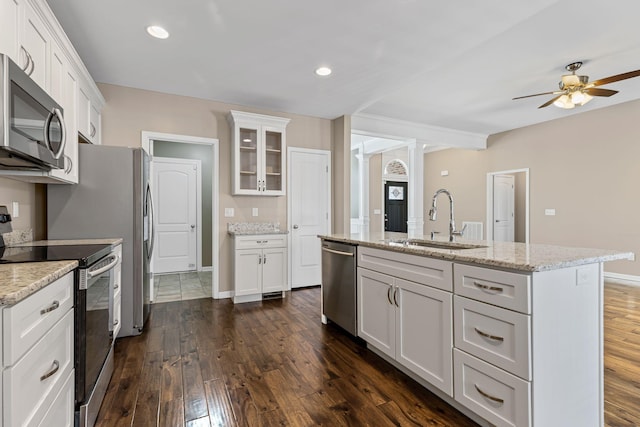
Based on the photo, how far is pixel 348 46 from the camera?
9.11 ft

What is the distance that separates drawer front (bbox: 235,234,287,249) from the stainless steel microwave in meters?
2.14

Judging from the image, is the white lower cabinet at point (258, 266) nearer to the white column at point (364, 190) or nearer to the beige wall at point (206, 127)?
the beige wall at point (206, 127)

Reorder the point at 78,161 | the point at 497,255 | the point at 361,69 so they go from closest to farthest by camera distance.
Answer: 1. the point at 497,255
2. the point at 78,161
3. the point at 361,69

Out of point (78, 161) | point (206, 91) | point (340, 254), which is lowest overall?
point (340, 254)

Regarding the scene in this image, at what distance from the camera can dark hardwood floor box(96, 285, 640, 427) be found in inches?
→ 67.1

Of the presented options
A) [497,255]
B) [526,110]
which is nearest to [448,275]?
[497,255]

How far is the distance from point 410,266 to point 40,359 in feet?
5.91

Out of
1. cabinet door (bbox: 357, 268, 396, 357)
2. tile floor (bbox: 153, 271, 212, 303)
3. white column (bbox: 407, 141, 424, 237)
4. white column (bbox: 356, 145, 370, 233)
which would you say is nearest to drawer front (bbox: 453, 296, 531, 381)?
cabinet door (bbox: 357, 268, 396, 357)

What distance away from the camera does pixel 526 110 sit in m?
4.98

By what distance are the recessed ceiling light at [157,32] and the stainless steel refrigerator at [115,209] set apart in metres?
0.98

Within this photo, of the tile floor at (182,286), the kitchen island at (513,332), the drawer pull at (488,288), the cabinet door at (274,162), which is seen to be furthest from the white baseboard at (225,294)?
the drawer pull at (488,288)

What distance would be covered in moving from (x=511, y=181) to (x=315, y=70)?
575 centimetres

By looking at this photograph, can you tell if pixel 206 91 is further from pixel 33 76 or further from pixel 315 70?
pixel 33 76

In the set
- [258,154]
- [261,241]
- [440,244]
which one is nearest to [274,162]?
[258,154]
